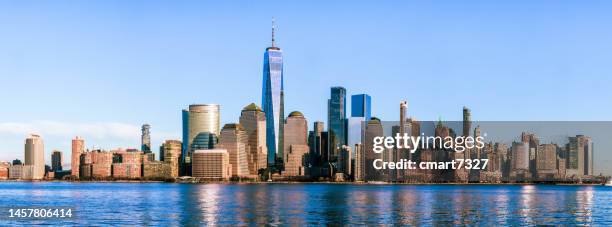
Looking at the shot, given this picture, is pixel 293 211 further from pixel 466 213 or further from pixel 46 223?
pixel 46 223

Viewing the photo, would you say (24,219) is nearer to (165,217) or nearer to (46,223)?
(46,223)

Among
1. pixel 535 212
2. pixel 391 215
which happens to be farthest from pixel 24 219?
pixel 535 212

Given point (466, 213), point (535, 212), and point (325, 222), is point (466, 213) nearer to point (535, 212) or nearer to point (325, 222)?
point (535, 212)

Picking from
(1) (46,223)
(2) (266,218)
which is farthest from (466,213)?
(1) (46,223)

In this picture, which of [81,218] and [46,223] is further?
[81,218]

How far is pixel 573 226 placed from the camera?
109562 mm

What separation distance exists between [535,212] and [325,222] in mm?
46184

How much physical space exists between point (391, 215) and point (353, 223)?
59.6 feet

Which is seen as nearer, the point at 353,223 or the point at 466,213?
the point at 353,223

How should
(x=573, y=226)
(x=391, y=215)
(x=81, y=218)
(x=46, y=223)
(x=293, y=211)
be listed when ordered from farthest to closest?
(x=293, y=211)
(x=391, y=215)
(x=81, y=218)
(x=573, y=226)
(x=46, y=223)

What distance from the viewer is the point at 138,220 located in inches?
4469

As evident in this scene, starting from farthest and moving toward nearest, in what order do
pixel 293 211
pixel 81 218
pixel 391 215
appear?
1. pixel 293 211
2. pixel 391 215
3. pixel 81 218

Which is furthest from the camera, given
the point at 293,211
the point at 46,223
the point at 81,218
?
the point at 293,211

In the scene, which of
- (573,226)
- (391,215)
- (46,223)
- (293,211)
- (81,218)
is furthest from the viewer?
(293,211)
